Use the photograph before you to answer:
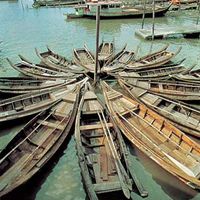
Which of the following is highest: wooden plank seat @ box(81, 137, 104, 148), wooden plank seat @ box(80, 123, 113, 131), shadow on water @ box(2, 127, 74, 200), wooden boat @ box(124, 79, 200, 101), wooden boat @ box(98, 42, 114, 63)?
wooden boat @ box(98, 42, 114, 63)

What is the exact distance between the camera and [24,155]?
11.7m

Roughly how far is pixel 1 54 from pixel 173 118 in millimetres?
18991

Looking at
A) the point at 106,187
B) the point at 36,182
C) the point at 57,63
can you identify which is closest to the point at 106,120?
the point at 36,182

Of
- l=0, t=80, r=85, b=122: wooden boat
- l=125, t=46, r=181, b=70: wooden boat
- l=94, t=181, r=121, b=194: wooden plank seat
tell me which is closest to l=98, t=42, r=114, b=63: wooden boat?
l=125, t=46, r=181, b=70: wooden boat

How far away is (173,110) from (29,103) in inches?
314

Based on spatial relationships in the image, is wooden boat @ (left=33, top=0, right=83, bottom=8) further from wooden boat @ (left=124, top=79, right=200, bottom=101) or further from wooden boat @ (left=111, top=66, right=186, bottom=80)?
wooden boat @ (left=124, top=79, right=200, bottom=101)

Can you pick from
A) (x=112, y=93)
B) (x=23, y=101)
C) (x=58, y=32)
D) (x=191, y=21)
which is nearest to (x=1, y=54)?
(x=58, y=32)

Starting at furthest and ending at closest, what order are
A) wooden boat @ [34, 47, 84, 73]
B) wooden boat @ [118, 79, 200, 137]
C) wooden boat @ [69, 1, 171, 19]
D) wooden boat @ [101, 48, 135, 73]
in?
1. wooden boat @ [69, 1, 171, 19]
2. wooden boat @ [101, 48, 135, 73]
3. wooden boat @ [34, 47, 84, 73]
4. wooden boat @ [118, 79, 200, 137]

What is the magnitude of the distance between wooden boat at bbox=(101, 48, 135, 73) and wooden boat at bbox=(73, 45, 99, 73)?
100cm

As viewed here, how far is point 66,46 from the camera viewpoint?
29.6 meters

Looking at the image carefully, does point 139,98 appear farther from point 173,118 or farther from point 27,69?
point 27,69

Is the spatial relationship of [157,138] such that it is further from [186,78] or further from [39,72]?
[39,72]

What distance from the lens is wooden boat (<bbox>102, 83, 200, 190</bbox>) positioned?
35.1 ft

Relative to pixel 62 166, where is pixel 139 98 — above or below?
above
